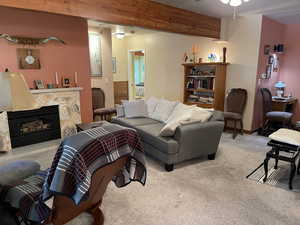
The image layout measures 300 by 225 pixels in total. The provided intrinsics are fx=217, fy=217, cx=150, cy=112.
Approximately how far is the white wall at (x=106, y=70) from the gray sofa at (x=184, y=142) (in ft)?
9.73

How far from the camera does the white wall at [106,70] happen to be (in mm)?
5965

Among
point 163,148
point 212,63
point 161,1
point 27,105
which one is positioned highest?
point 161,1

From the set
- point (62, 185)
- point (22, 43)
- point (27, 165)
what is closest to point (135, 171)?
point (62, 185)

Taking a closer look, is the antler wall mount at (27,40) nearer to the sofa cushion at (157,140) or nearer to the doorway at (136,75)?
the sofa cushion at (157,140)

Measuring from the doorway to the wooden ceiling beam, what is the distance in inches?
122

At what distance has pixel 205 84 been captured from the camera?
5168 mm

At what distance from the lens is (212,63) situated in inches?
193

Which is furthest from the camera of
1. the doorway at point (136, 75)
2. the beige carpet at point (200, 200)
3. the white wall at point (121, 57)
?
the doorway at point (136, 75)

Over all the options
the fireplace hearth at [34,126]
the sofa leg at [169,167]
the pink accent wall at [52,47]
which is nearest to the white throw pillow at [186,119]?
the sofa leg at [169,167]

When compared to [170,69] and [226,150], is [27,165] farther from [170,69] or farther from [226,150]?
[170,69]

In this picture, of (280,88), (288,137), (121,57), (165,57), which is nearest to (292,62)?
(280,88)

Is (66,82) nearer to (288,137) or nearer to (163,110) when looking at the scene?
(163,110)

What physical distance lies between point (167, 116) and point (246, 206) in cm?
210

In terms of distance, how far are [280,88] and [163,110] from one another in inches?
134
